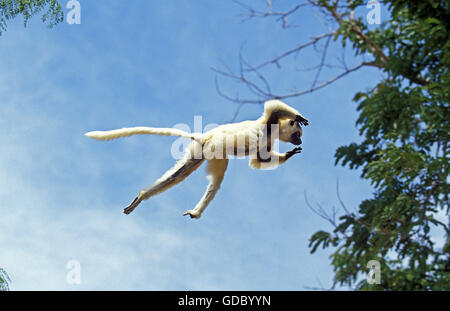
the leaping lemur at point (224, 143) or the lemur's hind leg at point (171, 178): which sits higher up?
the leaping lemur at point (224, 143)

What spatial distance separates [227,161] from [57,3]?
143 inches

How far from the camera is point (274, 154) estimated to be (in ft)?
8.54

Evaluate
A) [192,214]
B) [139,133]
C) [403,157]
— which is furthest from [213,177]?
[403,157]

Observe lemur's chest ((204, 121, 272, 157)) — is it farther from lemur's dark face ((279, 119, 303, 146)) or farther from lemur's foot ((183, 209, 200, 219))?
lemur's foot ((183, 209, 200, 219))

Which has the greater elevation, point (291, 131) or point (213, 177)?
point (291, 131)

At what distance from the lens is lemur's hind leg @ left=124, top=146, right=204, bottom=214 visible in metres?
2.31

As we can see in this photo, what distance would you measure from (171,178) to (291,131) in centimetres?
65

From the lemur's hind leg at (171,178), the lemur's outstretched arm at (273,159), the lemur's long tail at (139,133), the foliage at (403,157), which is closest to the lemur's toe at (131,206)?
the lemur's hind leg at (171,178)

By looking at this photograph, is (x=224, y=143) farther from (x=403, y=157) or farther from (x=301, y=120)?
(x=403, y=157)

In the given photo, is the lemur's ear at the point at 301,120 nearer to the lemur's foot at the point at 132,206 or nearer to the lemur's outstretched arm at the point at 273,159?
the lemur's outstretched arm at the point at 273,159

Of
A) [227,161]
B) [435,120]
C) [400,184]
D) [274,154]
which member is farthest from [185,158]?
[400,184]

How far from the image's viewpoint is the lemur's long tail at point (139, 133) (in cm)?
242

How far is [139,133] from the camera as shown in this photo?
2510 mm

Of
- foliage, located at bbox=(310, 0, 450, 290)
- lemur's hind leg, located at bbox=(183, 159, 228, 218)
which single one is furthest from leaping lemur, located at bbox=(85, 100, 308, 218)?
foliage, located at bbox=(310, 0, 450, 290)
